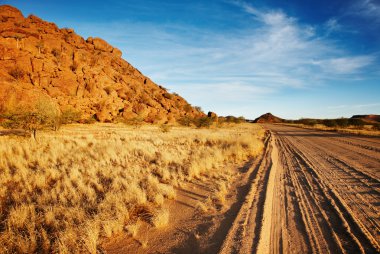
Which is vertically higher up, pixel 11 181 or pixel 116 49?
pixel 116 49

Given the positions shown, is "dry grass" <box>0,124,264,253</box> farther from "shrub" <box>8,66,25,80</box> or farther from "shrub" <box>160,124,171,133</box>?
"shrub" <box>8,66,25,80</box>

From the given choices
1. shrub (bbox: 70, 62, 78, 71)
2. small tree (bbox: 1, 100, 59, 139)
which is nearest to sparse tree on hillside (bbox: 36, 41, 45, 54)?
shrub (bbox: 70, 62, 78, 71)

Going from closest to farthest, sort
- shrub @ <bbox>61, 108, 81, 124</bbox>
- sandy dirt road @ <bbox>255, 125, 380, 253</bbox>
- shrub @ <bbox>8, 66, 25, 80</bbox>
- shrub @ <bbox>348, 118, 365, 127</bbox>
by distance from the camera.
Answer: sandy dirt road @ <bbox>255, 125, 380, 253</bbox> < shrub @ <bbox>61, 108, 81, 124</bbox> < shrub @ <bbox>8, 66, 25, 80</bbox> < shrub @ <bbox>348, 118, 365, 127</bbox>

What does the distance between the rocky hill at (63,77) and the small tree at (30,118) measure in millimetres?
13410

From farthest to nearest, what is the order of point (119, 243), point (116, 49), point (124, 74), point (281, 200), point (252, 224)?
point (116, 49) → point (124, 74) → point (281, 200) → point (252, 224) → point (119, 243)

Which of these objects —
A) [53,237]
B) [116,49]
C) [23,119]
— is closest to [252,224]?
[53,237]

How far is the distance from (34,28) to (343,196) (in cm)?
6374

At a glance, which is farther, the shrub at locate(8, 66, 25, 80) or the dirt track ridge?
the shrub at locate(8, 66, 25, 80)

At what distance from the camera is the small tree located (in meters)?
14.5

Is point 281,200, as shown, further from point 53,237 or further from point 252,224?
point 53,237

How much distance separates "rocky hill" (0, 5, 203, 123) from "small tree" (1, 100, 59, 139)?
528 inches

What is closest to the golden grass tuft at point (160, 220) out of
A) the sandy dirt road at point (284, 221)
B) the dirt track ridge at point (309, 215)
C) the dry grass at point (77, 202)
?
the dry grass at point (77, 202)

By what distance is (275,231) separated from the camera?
3715 millimetres

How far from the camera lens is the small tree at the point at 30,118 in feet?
47.5
